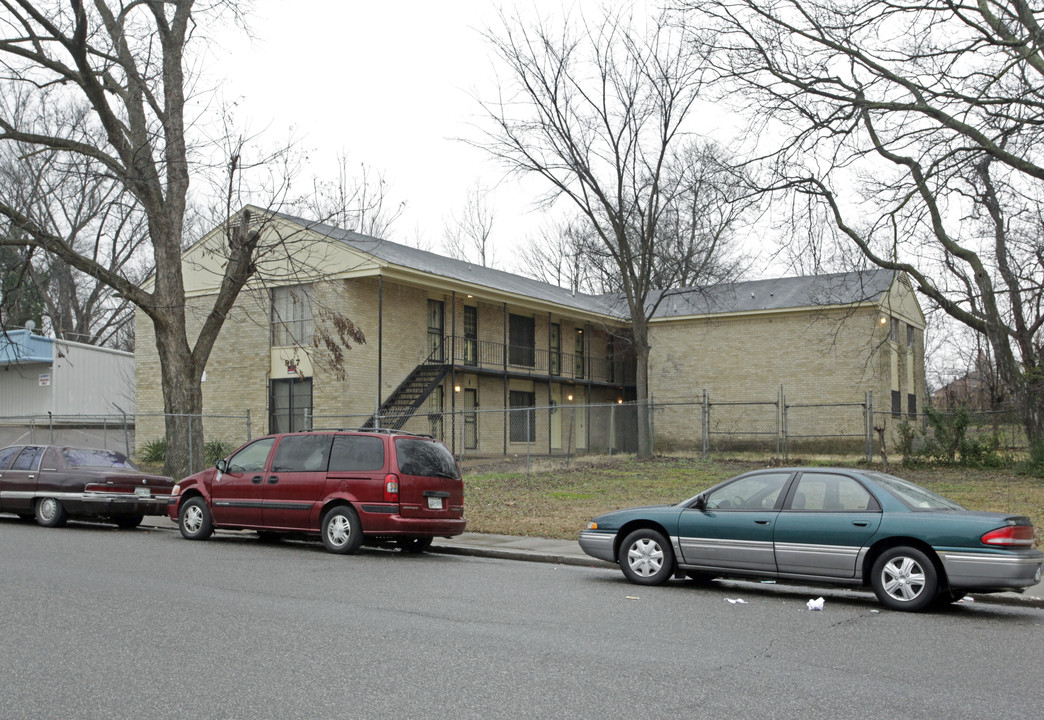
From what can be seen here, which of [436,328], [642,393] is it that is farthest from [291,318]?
[642,393]

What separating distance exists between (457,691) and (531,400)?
2958 centimetres

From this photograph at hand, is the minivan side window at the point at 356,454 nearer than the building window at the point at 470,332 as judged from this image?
Yes

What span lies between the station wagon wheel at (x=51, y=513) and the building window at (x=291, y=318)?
1248 cm

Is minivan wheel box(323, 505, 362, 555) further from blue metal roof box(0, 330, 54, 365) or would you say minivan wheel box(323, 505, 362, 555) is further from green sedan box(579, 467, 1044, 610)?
blue metal roof box(0, 330, 54, 365)

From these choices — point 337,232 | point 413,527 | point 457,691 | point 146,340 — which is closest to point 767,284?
point 337,232

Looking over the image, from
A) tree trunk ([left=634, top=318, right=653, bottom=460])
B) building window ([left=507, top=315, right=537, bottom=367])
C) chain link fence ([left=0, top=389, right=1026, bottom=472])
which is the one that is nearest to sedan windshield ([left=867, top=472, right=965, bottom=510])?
chain link fence ([left=0, top=389, right=1026, bottom=472])

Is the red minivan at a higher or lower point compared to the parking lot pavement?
higher

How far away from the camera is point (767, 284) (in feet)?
119

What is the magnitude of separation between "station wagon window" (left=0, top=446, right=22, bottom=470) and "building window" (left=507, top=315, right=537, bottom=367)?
729 inches

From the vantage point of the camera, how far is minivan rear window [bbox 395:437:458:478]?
12.9 meters

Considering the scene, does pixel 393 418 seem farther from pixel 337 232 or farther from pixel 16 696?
pixel 16 696

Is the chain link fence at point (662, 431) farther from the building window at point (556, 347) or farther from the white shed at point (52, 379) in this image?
the building window at point (556, 347)

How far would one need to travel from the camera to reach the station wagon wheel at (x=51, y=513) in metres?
15.8

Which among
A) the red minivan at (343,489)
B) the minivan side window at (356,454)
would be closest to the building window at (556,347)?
the red minivan at (343,489)
